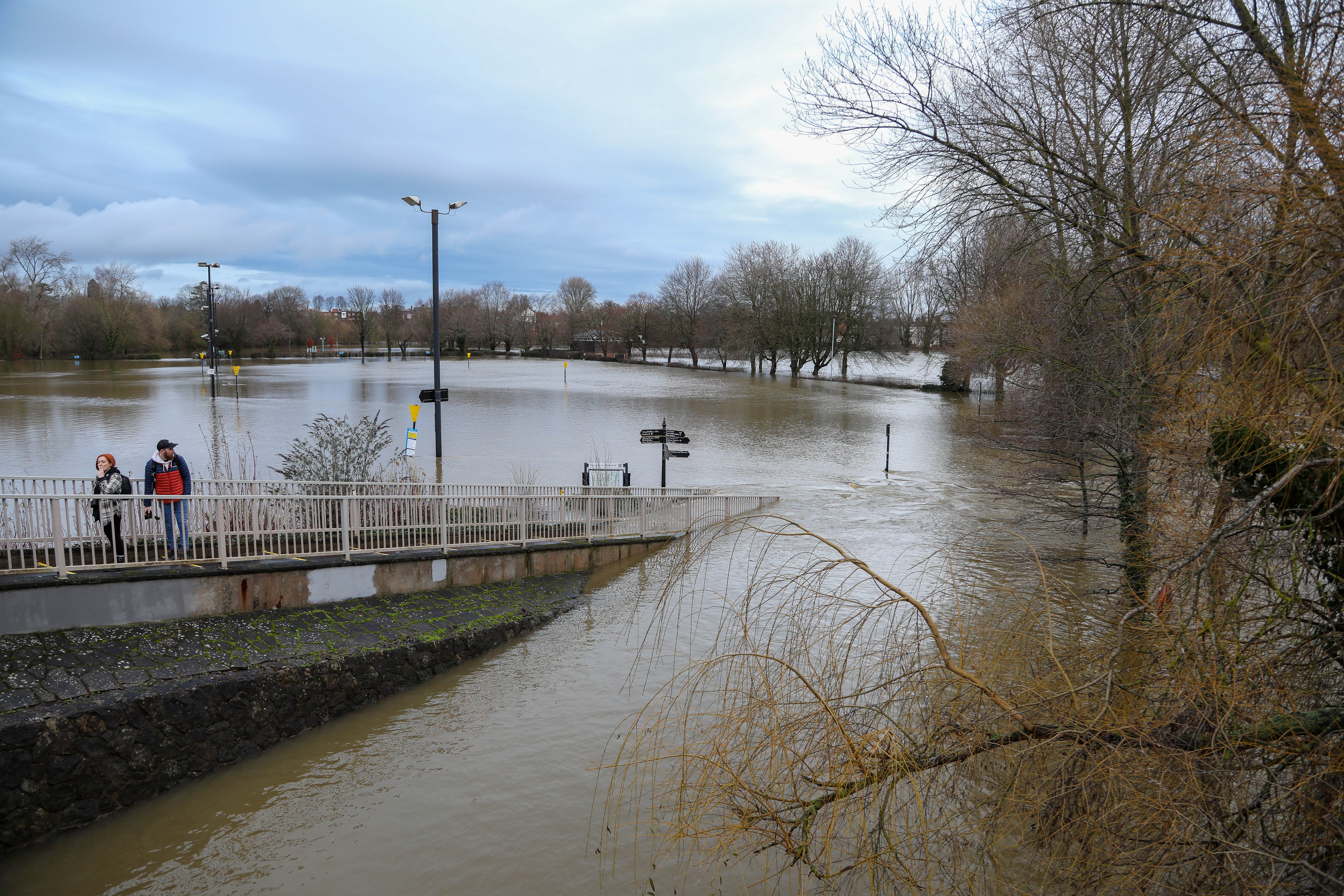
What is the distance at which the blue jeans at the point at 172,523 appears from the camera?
389 inches

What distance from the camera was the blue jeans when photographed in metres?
9.88

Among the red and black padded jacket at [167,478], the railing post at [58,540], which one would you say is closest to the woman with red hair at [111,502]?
the red and black padded jacket at [167,478]

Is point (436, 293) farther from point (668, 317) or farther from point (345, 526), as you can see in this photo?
point (668, 317)

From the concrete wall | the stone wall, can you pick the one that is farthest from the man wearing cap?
the stone wall

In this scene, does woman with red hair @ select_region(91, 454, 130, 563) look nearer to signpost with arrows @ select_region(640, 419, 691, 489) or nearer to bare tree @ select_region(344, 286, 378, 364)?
signpost with arrows @ select_region(640, 419, 691, 489)

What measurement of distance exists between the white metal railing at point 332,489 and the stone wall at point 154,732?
3.14 metres

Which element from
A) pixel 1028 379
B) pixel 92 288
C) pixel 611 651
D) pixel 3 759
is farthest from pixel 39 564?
pixel 92 288

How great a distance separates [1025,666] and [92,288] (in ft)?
358

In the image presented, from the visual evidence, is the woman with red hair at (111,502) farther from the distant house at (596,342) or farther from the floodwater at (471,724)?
the distant house at (596,342)

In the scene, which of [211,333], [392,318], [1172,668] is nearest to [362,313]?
[392,318]

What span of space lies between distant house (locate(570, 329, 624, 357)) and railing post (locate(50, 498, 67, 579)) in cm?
11069

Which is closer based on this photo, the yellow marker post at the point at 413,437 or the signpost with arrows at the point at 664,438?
the yellow marker post at the point at 413,437

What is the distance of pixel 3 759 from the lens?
6828mm

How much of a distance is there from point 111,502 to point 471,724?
5.26 metres
